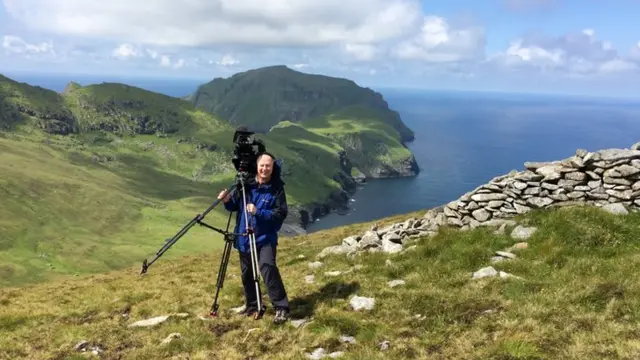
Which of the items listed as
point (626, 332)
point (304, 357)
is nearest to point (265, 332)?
point (304, 357)

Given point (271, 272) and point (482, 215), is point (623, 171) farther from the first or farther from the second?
point (271, 272)

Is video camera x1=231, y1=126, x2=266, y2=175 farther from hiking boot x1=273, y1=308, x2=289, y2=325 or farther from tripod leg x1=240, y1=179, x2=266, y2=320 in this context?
hiking boot x1=273, y1=308, x2=289, y2=325

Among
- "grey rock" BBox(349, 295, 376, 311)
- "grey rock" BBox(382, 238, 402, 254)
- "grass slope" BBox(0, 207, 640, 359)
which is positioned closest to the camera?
"grass slope" BBox(0, 207, 640, 359)

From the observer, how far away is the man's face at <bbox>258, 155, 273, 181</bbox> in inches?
468

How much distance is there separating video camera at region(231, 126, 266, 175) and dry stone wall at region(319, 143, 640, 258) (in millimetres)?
8010

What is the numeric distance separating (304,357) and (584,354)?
5.53m

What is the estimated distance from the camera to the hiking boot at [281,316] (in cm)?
1188

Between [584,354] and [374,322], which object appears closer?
[584,354]

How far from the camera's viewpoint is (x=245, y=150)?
12.5 m

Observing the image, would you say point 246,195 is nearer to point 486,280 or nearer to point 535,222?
point 486,280

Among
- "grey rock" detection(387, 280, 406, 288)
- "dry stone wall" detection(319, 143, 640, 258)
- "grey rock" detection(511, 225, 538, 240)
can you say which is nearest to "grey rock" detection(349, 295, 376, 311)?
"grey rock" detection(387, 280, 406, 288)

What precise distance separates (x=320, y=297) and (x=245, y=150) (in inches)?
205

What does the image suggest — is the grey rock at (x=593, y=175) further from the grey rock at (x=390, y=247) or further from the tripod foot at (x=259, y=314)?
the tripod foot at (x=259, y=314)

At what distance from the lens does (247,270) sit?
12.7 m
